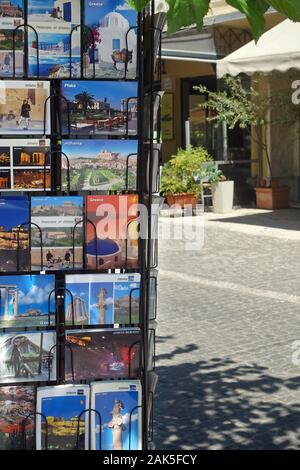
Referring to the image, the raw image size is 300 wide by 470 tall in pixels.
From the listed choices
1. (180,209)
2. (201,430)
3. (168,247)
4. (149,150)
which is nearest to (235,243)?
(168,247)

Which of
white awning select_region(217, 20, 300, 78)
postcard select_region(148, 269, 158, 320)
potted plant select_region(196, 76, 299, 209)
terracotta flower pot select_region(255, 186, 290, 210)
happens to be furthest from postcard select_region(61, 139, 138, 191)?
terracotta flower pot select_region(255, 186, 290, 210)

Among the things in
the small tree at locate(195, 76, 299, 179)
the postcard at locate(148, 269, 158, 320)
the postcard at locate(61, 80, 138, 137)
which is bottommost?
the postcard at locate(148, 269, 158, 320)

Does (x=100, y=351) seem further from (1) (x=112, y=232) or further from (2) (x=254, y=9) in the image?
(2) (x=254, y=9)

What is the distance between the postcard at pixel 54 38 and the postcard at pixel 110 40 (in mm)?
48

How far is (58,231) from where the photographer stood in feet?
10.2

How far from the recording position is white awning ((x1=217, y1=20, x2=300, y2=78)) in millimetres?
11562

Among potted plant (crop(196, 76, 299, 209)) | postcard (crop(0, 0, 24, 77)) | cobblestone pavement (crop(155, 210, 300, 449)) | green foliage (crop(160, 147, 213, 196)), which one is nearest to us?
postcard (crop(0, 0, 24, 77))

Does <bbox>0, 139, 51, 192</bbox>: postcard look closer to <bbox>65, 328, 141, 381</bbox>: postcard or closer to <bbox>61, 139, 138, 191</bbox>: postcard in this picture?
<bbox>61, 139, 138, 191</bbox>: postcard

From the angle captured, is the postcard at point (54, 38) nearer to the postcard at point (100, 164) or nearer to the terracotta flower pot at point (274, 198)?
the postcard at point (100, 164)

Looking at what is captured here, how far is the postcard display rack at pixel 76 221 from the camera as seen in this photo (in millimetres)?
3061

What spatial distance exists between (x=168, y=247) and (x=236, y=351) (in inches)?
224

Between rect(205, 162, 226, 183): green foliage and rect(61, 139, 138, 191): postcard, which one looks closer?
rect(61, 139, 138, 191): postcard

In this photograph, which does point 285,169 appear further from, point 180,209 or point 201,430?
point 201,430

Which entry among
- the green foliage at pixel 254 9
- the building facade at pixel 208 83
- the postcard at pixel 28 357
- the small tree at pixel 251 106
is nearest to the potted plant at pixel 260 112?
the small tree at pixel 251 106
